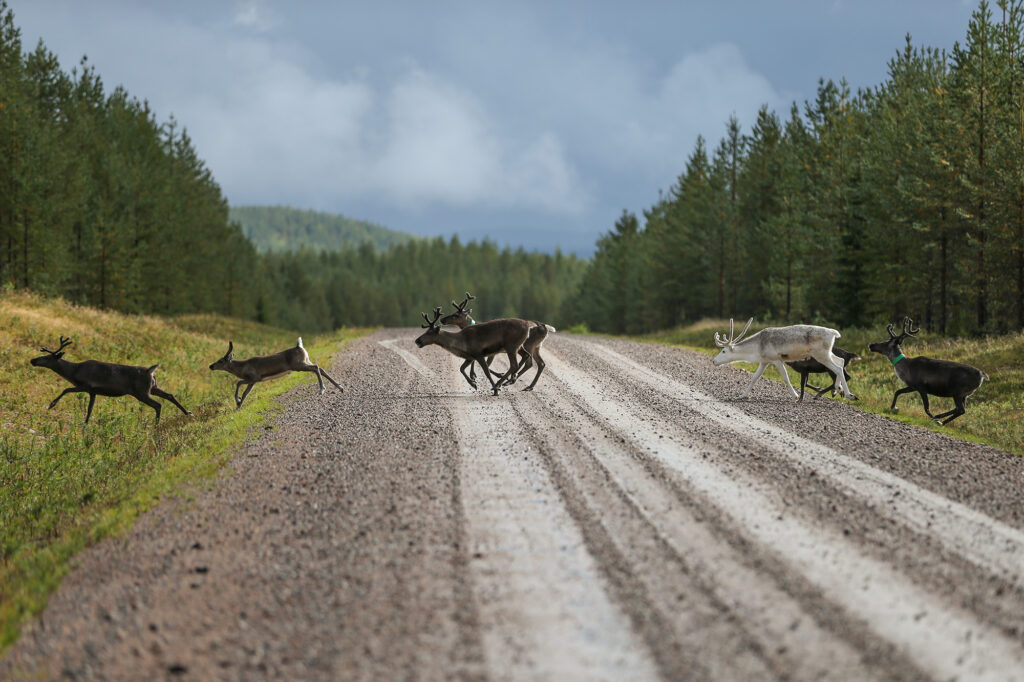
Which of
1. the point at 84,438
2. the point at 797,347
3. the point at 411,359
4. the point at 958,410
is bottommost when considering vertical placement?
the point at 84,438

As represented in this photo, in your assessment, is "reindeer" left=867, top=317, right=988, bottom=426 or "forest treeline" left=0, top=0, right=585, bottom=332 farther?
"forest treeline" left=0, top=0, right=585, bottom=332

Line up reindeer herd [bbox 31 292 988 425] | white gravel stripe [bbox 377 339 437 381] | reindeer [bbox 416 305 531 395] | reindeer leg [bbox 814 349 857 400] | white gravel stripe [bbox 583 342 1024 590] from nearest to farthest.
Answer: white gravel stripe [bbox 583 342 1024 590] < reindeer herd [bbox 31 292 988 425] < reindeer leg [bbox 814 349 857 400] < reindeer [bbox 416 305 531 395] < white gravel stripe [bbox 377 339 437 381]

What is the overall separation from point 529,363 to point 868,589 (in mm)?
11804

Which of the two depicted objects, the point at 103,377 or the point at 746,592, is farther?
the point at 103,377

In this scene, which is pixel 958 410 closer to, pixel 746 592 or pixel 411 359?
pixel 746 592

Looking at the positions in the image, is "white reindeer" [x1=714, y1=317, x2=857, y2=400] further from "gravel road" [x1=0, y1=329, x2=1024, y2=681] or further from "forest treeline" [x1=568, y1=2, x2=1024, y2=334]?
"forest treeline" [x1=568, y1=2, x2=1024, y2=334]

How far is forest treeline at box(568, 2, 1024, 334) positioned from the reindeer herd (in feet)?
50.6

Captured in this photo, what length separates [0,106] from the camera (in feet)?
106

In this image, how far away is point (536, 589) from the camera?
550 cm

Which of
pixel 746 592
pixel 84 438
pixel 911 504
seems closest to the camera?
pixel 746 592

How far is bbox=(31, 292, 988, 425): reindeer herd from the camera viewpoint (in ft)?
42.3


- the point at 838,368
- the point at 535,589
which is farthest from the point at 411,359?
the point at 535,589

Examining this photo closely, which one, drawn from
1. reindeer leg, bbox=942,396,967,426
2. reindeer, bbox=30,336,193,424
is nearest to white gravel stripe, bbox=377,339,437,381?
reindeer, bbox=30,336,193,424

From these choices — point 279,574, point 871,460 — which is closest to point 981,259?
point 871,460
